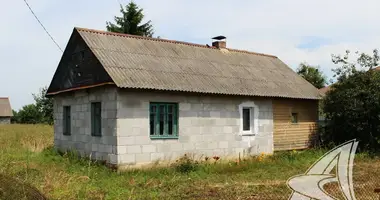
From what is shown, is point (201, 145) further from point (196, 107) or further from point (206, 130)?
point (196, 107)

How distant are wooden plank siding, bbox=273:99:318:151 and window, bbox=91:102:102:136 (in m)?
7.25

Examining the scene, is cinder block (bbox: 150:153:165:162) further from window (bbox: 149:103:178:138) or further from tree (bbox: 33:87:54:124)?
tree (bbox: 33:87:54:124)

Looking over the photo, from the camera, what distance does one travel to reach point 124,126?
12.3m

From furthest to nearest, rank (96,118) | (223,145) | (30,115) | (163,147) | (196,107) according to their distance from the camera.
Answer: (30,115) < (223,145) < (196,107) < (96,118) < (163,147)

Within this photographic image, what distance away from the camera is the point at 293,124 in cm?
1767

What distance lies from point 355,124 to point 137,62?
31.5 feet

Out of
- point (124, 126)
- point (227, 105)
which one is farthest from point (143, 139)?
point (227, 105)

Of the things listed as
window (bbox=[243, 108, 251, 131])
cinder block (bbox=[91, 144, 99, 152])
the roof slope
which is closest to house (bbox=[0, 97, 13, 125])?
the roof slope

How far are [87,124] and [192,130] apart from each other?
3589 millimetres

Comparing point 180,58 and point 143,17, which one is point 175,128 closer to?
point 180,58

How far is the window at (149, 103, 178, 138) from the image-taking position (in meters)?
13.1

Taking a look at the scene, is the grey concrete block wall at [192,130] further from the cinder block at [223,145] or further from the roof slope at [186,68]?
the roof slope at [186,68]

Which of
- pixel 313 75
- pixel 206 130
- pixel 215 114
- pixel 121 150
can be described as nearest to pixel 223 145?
pixel 206 130

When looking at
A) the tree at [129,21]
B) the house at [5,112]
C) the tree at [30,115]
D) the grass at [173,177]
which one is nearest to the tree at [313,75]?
the tree at [129,21]
